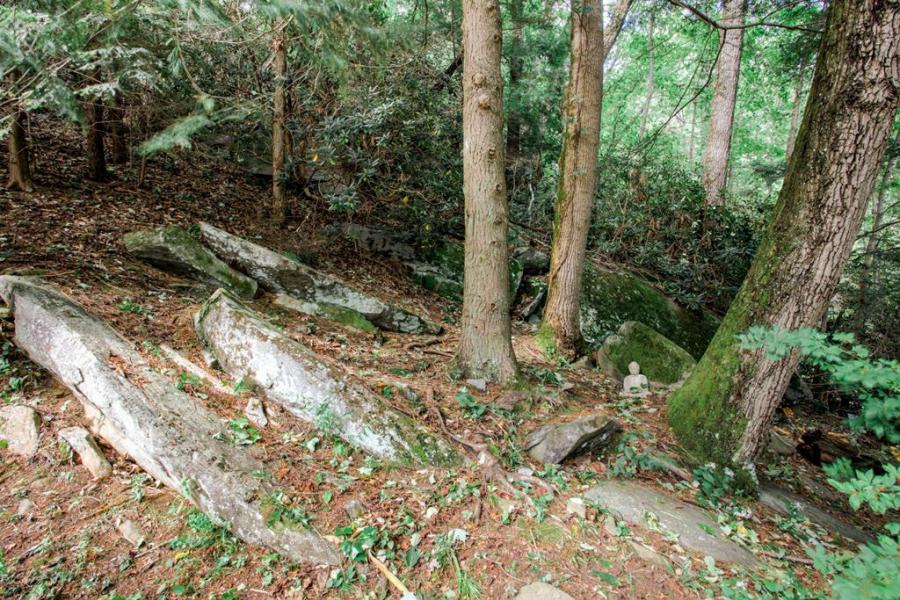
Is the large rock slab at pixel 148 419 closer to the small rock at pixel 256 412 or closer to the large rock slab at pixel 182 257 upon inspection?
the small rock at pixel 256 412

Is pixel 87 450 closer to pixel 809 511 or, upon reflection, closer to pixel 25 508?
pixel 25 508

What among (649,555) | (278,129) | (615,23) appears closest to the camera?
(649,555)

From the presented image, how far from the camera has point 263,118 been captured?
716 cm

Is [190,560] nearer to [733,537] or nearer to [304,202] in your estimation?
[733,537]

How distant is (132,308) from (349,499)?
2979mm

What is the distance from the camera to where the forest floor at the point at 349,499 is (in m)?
2.62

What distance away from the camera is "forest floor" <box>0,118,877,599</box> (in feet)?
8.61

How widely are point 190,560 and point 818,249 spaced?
470cm

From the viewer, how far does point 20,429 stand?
3256mm

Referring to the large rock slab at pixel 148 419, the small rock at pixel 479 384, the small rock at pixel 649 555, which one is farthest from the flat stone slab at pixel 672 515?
the large rock slab at pixel 148 419

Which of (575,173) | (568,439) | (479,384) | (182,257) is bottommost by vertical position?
(568,439)

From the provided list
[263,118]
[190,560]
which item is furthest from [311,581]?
[263,118]

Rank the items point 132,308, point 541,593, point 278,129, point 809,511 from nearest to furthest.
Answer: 1. point 541,593
2. point 809,511
3. point 132,308
4. point 278,129

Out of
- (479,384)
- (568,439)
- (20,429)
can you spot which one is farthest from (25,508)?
(568,439)
